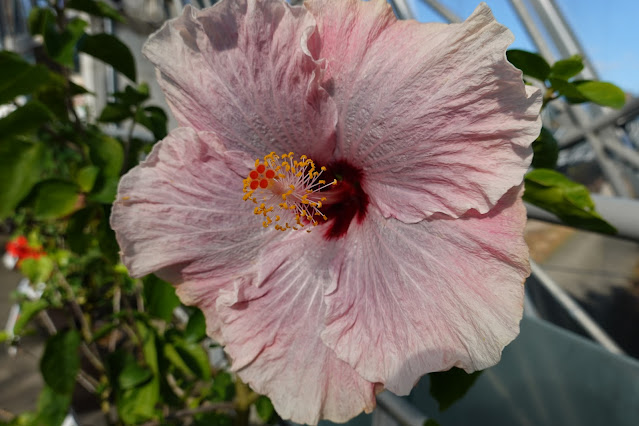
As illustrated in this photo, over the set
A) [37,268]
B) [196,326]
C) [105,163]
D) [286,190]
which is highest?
[286,190]

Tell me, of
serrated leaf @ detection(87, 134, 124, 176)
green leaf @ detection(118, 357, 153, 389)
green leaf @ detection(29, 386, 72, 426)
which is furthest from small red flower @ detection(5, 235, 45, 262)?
serrated leaf @ detection(87, 134, 124, 176)

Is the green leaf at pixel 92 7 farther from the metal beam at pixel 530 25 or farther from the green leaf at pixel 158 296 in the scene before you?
the metal beam at pixel 530 25

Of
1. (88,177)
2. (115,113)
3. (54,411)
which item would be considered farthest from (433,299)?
(54,411)

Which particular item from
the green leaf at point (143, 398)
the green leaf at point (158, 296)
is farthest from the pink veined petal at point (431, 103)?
the green leaf at point (143, 398)

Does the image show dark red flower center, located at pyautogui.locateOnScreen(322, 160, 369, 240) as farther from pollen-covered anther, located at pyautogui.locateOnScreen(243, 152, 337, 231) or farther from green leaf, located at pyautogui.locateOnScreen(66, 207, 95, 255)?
green leaf, located at pyautogui.locateOnScreen(66, 207, 95, 255)

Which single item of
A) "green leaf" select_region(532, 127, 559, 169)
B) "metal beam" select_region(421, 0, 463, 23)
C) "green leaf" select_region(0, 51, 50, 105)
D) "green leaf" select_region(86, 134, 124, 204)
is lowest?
"green leaf" select_region(86, 134, 124, 204)

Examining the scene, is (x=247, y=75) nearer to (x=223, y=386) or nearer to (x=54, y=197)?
(x=54, y=197)
